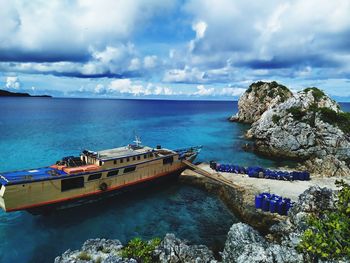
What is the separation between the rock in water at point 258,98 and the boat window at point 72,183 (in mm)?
85005

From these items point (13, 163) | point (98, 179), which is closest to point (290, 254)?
point (98, 179)

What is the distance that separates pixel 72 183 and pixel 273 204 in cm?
2109

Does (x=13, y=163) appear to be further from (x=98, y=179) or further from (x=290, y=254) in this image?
(x=290, y=254)

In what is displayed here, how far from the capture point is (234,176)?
3844 centimetres

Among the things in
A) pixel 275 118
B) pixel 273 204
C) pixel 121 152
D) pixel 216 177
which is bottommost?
pixel 216 177

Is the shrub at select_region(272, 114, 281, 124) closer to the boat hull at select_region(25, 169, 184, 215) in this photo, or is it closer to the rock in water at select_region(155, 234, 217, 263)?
the boat hull at select_region(25, 169, 184, 215)

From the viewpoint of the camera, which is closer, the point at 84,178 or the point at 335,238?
the point at 335,238

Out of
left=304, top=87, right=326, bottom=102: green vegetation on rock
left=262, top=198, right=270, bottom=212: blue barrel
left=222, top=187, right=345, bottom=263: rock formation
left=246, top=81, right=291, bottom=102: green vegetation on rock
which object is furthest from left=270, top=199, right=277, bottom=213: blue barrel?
left=246, top=81, right=291, bottom=102: green vegetation on rock

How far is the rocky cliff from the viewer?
142ft

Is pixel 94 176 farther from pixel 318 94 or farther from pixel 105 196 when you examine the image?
pixel 318 94

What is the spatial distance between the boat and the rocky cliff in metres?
22.8

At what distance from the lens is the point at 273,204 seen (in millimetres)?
26922

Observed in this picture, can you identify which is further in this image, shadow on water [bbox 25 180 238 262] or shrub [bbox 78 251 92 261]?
shadow on water [bbox 25 180 238 262]

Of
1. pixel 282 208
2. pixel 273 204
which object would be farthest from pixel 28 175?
pixel 282 208
